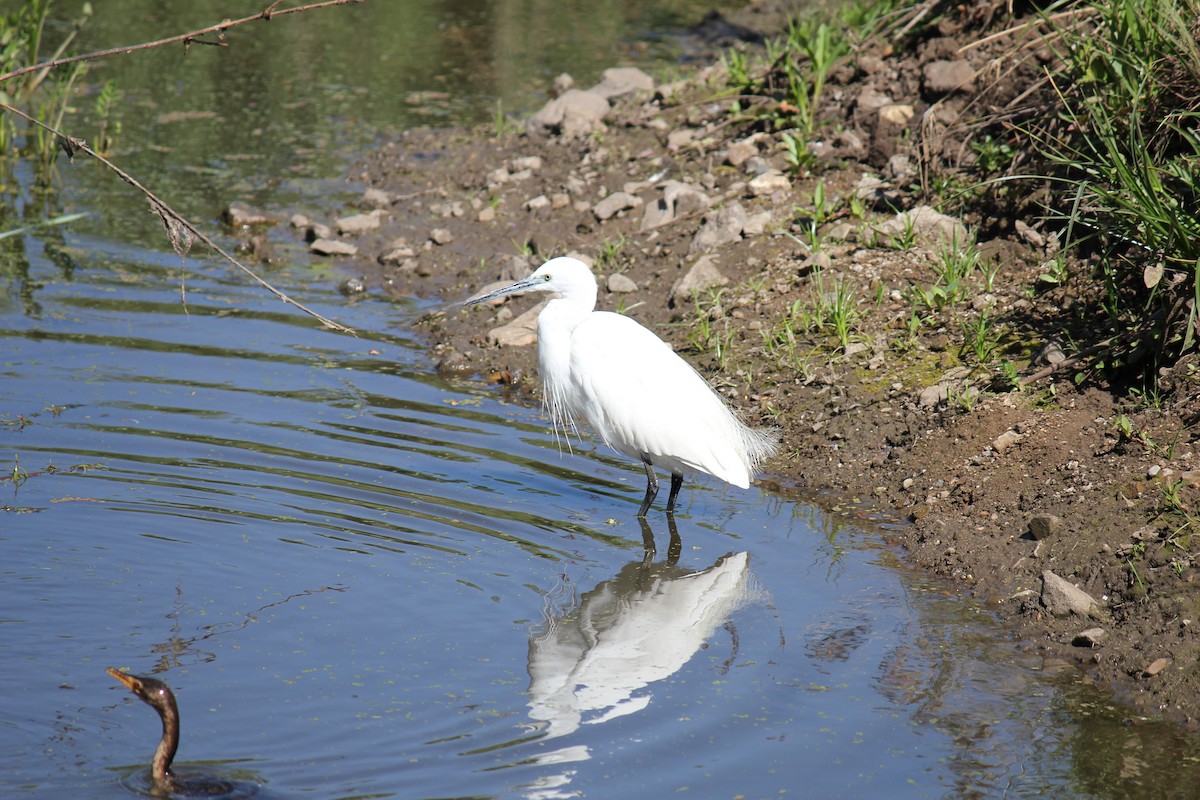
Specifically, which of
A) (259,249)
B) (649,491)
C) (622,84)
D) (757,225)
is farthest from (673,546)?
(622,84)

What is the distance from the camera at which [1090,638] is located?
4.61m

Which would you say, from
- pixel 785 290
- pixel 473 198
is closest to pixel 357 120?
pixel 473 198

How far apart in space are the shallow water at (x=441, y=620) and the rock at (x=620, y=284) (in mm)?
1224

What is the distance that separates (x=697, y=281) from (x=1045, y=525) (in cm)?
319

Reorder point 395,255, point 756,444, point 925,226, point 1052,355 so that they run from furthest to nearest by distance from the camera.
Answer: point 395,255 < point 925,226 < point 756,444 < point 1052,355

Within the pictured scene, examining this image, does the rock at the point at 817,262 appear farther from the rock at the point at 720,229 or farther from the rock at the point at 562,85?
the rock at the point at 562,85

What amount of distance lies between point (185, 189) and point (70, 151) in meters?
7.61

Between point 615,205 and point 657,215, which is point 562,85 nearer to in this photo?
point 615,205

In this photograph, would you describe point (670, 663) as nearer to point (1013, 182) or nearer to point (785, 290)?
point (785, 290)

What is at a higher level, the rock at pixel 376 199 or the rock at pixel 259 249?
the rock at pixel 376 199

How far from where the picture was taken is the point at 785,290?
7.67 metres

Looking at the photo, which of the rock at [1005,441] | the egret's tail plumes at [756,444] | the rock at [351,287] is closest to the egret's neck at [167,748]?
the egret's tail plumes at [756,444]

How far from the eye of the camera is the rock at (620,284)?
323 inches

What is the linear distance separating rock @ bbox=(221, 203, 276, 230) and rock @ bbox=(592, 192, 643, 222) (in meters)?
2.85
